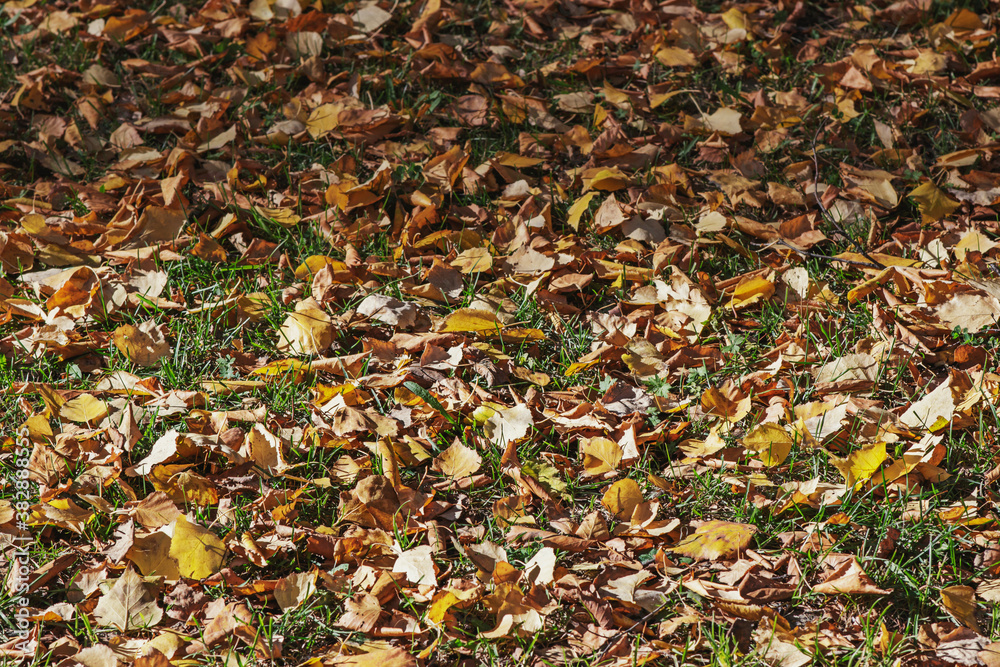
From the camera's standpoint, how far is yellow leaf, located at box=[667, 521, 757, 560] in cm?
185

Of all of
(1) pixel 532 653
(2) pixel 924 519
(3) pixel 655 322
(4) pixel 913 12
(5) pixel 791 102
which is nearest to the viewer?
(1) pixel 532 653

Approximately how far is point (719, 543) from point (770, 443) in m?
0.31

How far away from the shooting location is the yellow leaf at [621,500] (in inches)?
76.7

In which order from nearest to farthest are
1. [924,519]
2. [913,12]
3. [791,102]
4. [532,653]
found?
[532,653] < [924,519] < [791,102] < [913,12]

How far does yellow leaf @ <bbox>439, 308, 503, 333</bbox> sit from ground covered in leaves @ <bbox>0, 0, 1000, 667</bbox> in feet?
0.04

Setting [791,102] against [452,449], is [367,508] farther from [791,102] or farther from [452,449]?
[791,102]

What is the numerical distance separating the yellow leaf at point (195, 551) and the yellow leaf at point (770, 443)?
128 cm

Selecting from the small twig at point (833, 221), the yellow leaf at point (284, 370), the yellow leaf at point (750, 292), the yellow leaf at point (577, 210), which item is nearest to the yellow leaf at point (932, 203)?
the small twig at point (833, 221)

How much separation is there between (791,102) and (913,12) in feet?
2.86

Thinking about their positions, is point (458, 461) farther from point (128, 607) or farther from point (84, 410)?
Result: point (84, 410)

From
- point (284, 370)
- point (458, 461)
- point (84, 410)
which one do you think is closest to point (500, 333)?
point (458, 461)

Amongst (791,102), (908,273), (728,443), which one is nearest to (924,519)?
(728,443)

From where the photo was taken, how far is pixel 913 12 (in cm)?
352

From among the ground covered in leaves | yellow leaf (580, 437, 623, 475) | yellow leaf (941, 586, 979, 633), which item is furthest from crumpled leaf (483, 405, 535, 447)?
yellow leaf (941, 586, 979, 633)
